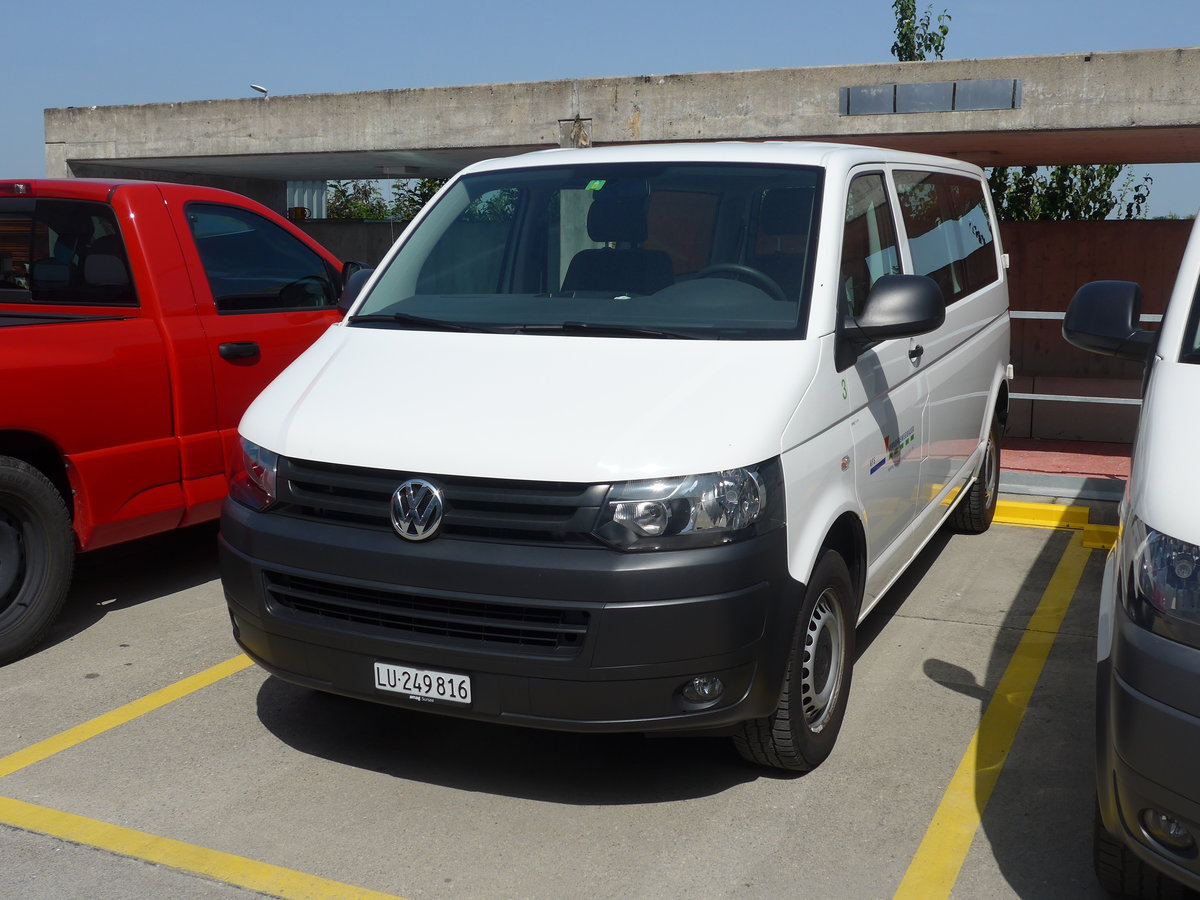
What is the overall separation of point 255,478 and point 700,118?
815cm

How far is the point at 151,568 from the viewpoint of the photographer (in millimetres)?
6664

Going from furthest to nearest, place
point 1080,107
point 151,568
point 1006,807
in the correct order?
1. point 1080,107
2. point 151,568
3. point 1006,807

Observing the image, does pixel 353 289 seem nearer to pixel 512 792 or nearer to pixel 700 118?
pixel 512 792

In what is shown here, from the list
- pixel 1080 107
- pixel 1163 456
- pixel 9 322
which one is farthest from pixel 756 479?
pixel 1080 107

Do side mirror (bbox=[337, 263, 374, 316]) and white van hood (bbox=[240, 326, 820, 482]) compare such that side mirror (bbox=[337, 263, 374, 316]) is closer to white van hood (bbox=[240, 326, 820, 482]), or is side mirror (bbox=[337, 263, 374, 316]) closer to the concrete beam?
white van hood (bbox=[240, 326, 820, 482])

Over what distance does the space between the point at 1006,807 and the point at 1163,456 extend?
1.38 meters

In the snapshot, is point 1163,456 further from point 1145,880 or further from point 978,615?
point 978,615

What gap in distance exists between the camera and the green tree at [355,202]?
42000 mm

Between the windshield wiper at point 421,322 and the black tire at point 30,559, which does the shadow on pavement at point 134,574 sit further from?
the windshield wiper at point 421,322

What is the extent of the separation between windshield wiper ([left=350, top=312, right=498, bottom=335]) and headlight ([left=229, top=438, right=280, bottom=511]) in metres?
0.80

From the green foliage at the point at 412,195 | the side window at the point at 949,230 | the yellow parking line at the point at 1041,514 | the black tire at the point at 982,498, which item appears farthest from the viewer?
the green foliage at the point at 412,195

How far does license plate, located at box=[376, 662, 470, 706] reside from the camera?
3.53m

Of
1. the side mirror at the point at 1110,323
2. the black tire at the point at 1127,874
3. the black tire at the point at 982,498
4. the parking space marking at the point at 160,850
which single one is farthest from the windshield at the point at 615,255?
the black tire at the point at 982,498

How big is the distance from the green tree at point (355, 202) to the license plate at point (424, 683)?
3866 cm
